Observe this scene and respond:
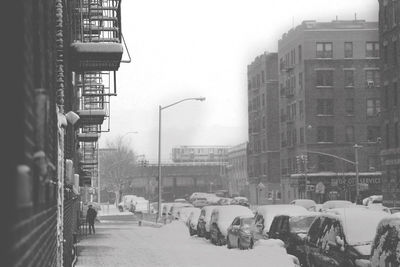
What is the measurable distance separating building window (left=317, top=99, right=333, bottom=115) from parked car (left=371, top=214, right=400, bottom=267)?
68.2 meters

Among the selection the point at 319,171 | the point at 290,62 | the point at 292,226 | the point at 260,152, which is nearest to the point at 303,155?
the point at 319,171

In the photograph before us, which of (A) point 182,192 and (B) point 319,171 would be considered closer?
(B) point 319,171

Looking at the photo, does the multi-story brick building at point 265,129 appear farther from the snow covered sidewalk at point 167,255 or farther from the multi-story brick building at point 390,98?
the snow covered sidewalk at point 167,255

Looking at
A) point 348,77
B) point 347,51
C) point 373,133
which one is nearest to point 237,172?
point 373,133

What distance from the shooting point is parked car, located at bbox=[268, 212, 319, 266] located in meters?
17.5

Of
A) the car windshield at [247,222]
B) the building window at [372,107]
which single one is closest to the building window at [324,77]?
the building window at [372,107]

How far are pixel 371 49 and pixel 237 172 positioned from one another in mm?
44695

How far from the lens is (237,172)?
118750mm

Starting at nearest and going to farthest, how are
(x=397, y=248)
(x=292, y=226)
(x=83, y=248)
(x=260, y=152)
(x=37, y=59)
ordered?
(x=37, y=59) < (x=397, y=248) < (x=292, y=226) < (x=83, y=248) < (x=260, y=152)

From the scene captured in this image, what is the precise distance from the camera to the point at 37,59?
18.1 ft

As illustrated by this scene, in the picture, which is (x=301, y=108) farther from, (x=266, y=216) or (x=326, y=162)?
(x=266, y=216)

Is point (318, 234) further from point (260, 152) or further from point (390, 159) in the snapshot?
point (260, 152)

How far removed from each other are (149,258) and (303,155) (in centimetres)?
5760

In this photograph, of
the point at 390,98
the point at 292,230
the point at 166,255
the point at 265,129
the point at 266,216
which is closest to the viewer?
the point at 292,230
